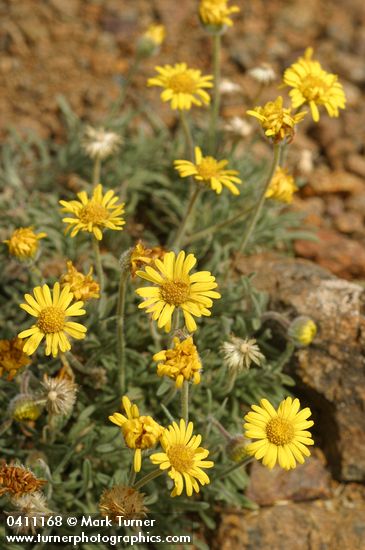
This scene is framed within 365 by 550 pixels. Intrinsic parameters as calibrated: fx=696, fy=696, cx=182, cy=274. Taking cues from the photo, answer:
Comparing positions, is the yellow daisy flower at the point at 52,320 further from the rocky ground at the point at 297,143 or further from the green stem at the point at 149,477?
the rocky ground at the point at 297,143

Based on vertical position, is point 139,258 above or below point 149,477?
above

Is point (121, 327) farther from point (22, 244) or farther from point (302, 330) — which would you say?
point (302, 330)

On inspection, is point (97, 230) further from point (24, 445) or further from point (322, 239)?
point (322, 239)

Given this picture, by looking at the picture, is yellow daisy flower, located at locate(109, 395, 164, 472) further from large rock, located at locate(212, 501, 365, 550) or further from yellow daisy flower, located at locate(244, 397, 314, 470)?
large rock, located at locate(212, 501, 365, 550)

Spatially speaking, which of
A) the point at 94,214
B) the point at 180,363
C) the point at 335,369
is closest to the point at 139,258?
the point at 94,214

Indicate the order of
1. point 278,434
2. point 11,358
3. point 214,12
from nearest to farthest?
point 278,434, point 11,358, point 214,12

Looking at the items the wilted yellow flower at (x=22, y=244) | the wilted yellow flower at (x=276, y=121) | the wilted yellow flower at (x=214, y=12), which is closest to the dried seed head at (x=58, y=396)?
the wilted yellow flower at (x=22, y=244)

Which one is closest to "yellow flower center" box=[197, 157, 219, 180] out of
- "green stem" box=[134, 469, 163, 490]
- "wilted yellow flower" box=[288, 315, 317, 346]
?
"wilted yellow flower" box=[288, 315, 317, 346]

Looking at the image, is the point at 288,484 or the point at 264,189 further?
the point at 288,484
